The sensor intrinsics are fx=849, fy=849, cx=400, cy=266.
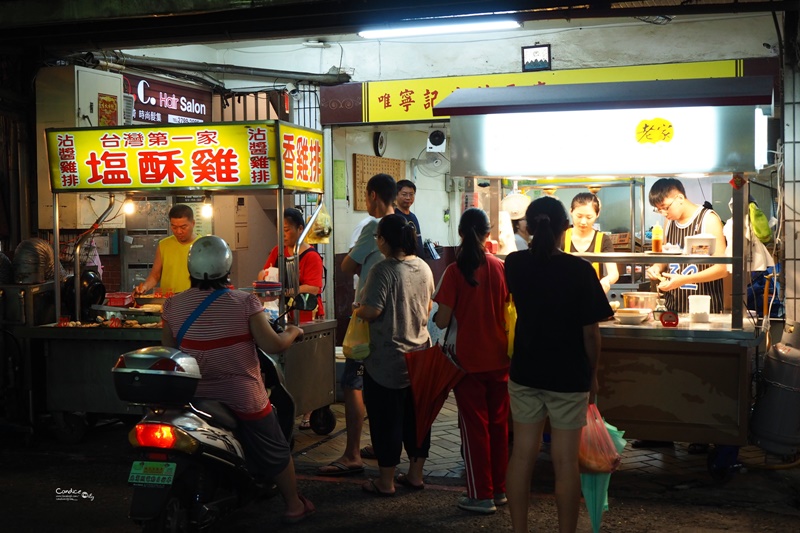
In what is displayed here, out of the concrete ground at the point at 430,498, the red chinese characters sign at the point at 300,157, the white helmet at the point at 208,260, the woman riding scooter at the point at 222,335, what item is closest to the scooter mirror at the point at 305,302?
the woman riding scooter at the point at 222,335

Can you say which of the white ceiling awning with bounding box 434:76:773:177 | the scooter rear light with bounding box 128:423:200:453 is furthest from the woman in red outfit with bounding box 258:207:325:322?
the scooter rear light with bounding box 128:423:200:453

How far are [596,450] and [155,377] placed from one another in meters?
2.40

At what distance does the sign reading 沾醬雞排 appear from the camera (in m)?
6.34

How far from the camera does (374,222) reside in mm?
6312

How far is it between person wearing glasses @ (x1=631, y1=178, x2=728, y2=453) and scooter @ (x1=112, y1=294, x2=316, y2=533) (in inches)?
152

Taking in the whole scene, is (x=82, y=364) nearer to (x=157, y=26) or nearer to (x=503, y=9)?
(x=157, y=26)

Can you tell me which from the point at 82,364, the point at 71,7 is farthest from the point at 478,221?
the point at 71,7

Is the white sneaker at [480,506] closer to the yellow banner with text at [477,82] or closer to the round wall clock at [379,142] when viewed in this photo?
the yellow banner with text at [477,82]

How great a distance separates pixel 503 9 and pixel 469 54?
3.29 m

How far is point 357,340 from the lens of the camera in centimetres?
566

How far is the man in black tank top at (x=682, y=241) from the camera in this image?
21.7 feet

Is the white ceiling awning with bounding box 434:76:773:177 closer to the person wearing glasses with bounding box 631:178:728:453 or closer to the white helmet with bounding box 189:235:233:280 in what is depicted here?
the person wearing glasses with bounding box 631:178:728:453

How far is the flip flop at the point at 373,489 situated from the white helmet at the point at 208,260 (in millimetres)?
1970

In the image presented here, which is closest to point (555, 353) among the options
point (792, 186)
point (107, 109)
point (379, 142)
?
point (792, 186)
